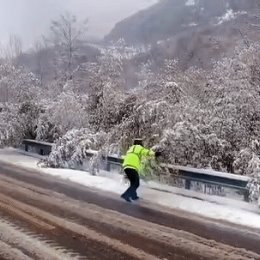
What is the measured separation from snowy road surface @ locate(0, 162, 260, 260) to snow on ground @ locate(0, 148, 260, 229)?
1.54 ft

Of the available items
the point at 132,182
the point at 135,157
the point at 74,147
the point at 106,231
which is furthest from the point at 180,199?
the point at 74,147

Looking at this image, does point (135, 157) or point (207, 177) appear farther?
point (207, 177)

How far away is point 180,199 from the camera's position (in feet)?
38.5

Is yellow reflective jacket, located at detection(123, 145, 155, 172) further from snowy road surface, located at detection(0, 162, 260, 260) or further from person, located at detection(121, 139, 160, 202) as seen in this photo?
snowy road surface, located at detection(0, 162, 260, 260)

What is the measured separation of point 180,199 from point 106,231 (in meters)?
3.49

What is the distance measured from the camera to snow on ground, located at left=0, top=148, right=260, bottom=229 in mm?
10086

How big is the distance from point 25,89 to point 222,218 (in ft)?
52.3

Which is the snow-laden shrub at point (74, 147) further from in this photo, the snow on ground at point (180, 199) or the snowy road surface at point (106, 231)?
the snowy road surface at point (106, 231)

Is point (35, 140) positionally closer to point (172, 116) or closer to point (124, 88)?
point (124, 88)

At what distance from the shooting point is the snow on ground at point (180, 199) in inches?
397

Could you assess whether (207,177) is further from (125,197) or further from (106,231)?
(106,231)

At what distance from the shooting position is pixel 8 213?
999cm

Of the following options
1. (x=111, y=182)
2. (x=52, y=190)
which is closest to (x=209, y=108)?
(x=111, y=182)

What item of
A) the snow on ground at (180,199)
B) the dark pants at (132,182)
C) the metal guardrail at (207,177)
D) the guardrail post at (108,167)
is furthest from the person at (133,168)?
the guardrail post at (108,167)
